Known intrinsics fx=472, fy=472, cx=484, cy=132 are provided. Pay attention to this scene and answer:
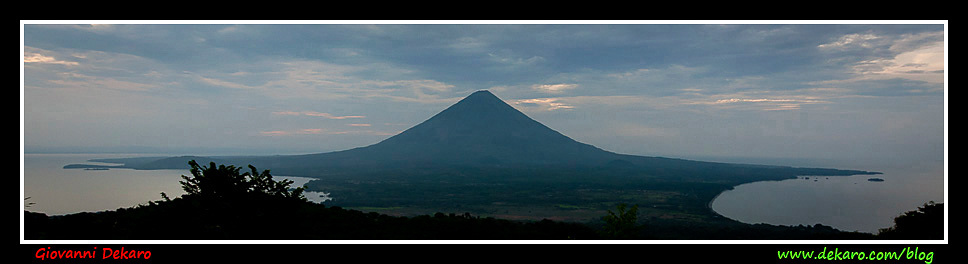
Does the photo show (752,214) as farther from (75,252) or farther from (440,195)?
(75,252)

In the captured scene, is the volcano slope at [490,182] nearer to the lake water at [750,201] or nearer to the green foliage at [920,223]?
the lake water at [750,201]

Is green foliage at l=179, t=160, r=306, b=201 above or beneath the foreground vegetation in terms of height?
above

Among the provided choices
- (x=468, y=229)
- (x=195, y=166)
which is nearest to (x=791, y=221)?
(x=468, y=229)

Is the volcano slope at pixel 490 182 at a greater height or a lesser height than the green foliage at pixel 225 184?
lesser

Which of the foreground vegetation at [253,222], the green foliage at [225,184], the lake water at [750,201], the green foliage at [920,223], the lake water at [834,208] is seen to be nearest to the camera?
the foreground vegetation at [253,222]

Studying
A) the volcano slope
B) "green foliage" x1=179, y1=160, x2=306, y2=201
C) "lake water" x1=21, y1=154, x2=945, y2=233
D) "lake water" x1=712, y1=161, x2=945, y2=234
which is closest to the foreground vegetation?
"green foliage" x1=179, y1=160, x2=306, y2=201

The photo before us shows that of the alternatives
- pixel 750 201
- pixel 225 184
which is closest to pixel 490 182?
pixel 750 201

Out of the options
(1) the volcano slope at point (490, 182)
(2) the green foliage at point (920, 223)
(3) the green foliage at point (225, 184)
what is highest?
(3) the green foliage at point (225, 184)

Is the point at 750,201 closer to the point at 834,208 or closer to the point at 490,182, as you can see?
the point at 834,208

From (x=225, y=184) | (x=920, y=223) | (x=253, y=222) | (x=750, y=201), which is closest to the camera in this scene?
(x=253, y=222)

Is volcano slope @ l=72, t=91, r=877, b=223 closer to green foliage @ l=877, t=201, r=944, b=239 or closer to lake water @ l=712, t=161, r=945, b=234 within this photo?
lake water @ l=712, t=161, r=945, b=234

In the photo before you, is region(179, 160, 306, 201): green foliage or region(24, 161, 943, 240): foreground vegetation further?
region(179, 160, 306, 201): green foliage

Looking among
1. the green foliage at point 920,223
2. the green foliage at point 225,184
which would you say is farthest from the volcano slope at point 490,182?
the green foliage at point 920,223
